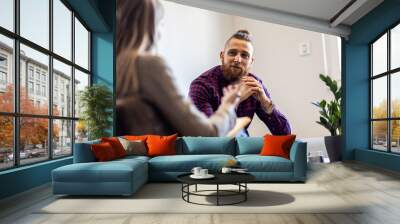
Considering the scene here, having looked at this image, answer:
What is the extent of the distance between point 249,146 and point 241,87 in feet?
7.31

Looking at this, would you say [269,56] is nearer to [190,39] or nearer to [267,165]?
[190,39]

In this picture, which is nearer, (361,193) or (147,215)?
(147,215)

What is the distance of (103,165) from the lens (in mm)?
4402

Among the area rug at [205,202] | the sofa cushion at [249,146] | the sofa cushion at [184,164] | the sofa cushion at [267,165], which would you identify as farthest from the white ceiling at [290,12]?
the area rug at [205,202]

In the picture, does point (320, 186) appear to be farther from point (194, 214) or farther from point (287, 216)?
point (194, 214)

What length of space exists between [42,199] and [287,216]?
268cm

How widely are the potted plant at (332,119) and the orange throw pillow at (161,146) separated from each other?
3.87 m

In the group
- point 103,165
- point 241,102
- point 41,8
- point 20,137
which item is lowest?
point 103,165

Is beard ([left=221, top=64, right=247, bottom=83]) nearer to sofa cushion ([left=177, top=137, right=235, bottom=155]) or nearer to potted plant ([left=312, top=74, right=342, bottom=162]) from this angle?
potted plant ([left=312, top=74, right=342, bottom=162])

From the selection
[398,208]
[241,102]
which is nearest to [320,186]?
[398,208]

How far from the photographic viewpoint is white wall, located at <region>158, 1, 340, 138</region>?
787cm

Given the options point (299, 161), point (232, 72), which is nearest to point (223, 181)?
point (299, 161)

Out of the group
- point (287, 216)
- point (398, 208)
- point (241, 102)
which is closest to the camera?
point (287, 216)

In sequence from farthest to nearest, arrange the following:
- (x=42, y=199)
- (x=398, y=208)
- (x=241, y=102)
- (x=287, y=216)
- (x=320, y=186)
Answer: (x=241, y=102), (x=320, y=186), (x=42, y=199), (x=398, y=208), (x=287, y=216)
